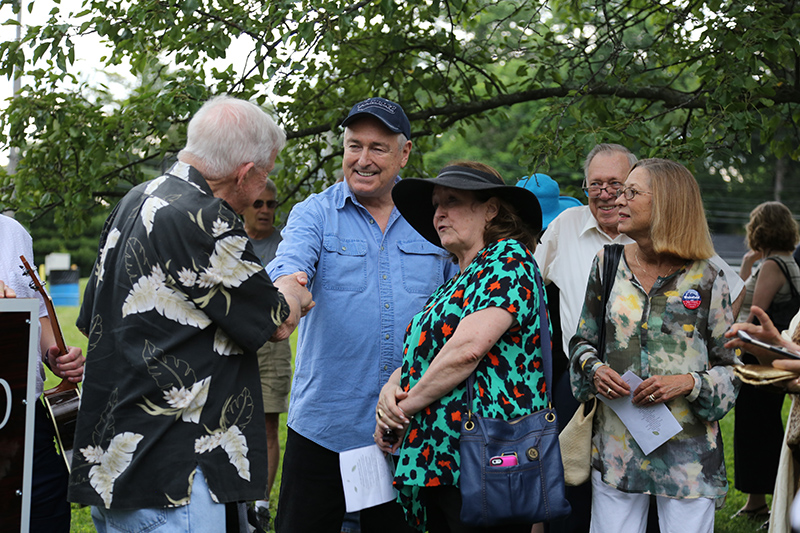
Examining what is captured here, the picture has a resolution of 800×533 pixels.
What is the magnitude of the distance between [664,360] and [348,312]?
1.21 m

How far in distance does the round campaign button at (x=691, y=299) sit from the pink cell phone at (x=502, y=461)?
94 cm

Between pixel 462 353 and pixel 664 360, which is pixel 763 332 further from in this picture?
pixel 462 353

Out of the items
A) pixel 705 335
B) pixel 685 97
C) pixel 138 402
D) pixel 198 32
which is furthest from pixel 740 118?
pixel 138 402

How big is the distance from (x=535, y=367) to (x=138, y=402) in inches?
48.6

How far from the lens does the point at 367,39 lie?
586 centimetres

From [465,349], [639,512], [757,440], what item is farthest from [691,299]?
[757,440]

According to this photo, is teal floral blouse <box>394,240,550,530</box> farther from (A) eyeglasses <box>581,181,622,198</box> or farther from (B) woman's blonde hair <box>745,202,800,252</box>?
(B) woman's blonde hair <box>745,202,800,252</box>

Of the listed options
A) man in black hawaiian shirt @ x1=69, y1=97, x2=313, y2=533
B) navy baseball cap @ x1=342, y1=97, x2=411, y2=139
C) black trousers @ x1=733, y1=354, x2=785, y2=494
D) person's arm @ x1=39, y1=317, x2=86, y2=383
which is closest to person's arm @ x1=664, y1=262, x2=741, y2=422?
navy baseball cap @ x1=342, y1=97, x2=411, y2=139

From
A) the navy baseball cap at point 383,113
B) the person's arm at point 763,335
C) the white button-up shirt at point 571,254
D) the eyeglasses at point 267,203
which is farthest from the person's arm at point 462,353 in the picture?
the eyeglasses at point 267,203

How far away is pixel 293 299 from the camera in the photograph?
2504mm

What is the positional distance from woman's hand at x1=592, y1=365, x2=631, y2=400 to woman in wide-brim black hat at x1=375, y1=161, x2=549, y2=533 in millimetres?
392

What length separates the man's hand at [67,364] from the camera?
2.96 m

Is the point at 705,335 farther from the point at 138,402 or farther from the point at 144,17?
the point at 144,17

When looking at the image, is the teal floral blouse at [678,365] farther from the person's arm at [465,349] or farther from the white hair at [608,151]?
the white hair at [608,151]
